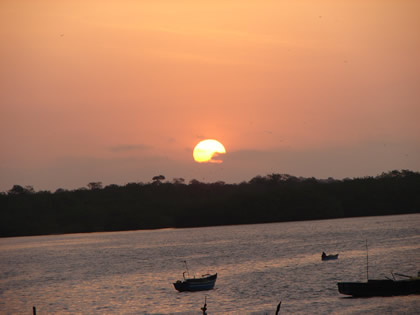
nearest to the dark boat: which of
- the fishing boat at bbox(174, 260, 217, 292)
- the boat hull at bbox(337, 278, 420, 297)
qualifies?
the fishing boat at bbox(174, 260, 217, 292)

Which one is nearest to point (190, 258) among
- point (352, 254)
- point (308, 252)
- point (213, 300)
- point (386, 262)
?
point (308, 252)

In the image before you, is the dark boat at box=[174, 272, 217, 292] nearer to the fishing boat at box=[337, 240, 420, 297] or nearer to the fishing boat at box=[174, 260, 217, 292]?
the fishing boat at box=[174, 260, 217, 292]

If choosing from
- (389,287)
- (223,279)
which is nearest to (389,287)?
(389,287)

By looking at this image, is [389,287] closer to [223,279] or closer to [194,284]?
[194,284]

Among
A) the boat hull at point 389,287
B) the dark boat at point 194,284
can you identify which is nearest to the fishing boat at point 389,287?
the boat hull at point 389,287

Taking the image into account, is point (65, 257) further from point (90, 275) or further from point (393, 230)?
point (393, 230)

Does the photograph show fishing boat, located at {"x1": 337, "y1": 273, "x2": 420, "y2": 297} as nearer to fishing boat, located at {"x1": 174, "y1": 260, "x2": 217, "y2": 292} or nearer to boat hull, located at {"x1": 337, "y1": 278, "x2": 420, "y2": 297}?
boat hull, located at {"x1": 337, "y1": 278, "x2": 420, "y2": 297}

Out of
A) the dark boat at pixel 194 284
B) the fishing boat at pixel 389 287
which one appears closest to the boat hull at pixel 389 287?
the fishing boat at pixel 389 287

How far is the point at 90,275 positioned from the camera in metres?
102

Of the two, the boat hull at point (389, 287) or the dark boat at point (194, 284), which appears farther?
the dark boat at point (194, 284)

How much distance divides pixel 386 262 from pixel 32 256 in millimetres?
92403

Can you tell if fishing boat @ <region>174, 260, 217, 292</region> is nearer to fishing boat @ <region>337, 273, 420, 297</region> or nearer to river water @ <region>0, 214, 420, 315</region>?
river water @ <region>0, 214, 420, 315</region>

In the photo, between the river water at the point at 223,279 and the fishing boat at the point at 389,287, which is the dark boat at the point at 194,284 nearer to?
the river water at the point at 223,279

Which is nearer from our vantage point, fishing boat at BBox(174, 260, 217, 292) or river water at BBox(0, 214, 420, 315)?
river water at BBox(0, 214, 420, 315)
